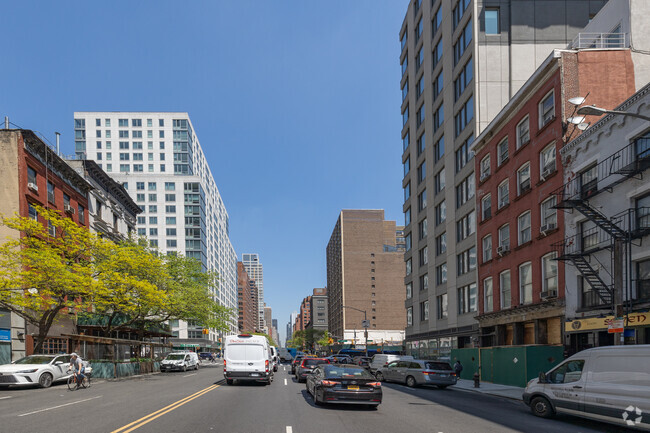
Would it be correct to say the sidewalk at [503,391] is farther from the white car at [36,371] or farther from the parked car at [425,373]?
the white car at [36,371]

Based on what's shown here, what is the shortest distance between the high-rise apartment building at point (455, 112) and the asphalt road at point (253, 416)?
981 inches

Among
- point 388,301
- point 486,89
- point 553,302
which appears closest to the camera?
point 553,302

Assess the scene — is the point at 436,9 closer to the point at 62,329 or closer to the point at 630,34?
the point at 630,34

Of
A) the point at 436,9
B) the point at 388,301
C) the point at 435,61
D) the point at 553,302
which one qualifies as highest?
the point at 436,9

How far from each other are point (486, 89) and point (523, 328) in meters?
19.2

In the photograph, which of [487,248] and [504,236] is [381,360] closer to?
[487,248]

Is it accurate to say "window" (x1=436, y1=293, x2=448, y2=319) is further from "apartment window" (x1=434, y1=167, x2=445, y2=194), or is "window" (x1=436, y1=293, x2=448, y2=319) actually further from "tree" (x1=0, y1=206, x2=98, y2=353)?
"tree" (x1=0, y1=206, x2=98, y2=353)

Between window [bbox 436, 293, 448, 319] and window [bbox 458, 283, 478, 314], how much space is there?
3.63 m

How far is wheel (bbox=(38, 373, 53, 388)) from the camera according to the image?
24312 mm

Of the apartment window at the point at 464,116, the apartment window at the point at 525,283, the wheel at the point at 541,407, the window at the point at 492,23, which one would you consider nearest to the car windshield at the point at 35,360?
the wheel at the point at 541,407

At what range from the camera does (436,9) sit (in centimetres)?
5184

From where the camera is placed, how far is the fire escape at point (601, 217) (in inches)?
840

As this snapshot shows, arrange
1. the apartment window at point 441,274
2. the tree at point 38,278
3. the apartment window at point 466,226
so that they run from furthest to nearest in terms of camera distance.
→ the apartment window at point 441,274 → the apartment window at point 466,226 → the tree at point 38,278

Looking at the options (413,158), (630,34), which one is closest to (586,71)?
(630,34)
